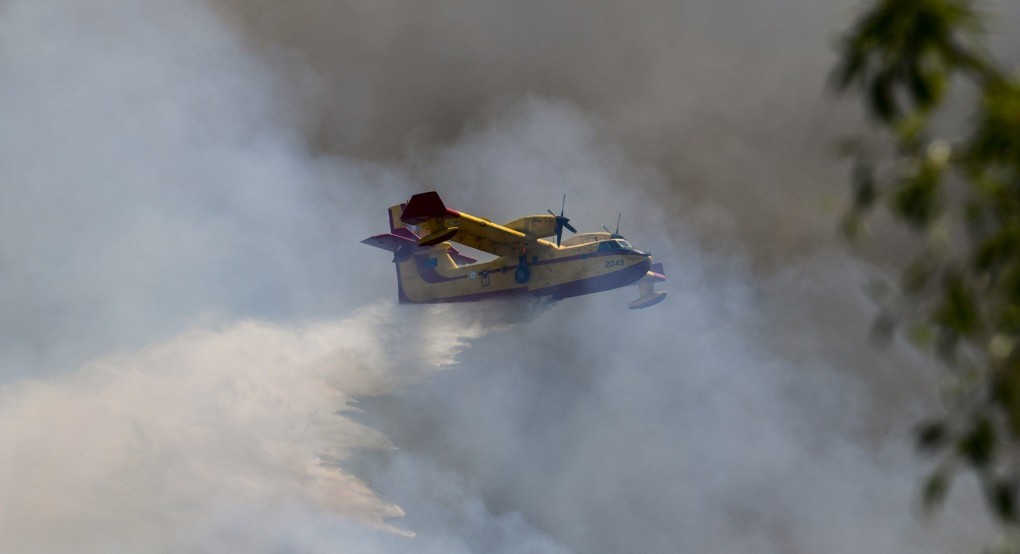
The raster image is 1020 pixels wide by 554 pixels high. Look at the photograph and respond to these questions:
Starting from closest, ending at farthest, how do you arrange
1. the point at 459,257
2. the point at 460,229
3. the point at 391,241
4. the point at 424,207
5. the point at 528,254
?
the point at 424,207, the point at 460,229, the point at 528,254, the point at 391,241, the point at 459,257

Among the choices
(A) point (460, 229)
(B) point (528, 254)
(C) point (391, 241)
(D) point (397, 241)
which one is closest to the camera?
(A) point (460, 229)

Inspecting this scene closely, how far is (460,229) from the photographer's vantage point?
55.9 metres

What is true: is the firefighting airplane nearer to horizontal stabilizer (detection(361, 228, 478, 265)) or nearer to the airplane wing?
the airplane wing

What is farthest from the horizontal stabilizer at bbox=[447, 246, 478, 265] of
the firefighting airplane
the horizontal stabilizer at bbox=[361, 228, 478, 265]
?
the firefighting airplane

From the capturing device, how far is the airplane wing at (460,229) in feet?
174

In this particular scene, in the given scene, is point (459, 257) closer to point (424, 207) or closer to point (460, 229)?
point (460, 229)

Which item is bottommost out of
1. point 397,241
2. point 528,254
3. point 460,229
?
point 528,254

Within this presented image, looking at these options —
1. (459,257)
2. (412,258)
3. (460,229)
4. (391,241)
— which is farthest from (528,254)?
(391,241)

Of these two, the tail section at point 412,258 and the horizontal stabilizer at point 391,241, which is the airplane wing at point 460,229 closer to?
the tail section at point 412,258

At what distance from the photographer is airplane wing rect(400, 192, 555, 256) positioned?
53.1 metres

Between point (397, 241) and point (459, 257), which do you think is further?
point (459, 257)

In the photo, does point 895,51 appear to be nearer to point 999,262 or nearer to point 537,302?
point 999,262

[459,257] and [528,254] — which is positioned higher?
[459,257]

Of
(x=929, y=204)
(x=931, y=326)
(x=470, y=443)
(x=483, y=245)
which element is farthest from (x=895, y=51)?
(x=470, y=443)
